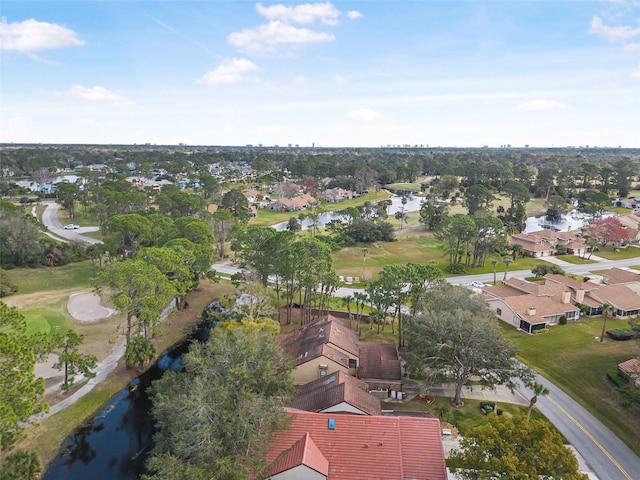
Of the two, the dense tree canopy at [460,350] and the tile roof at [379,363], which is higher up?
the dense tree canopy at [460,350]

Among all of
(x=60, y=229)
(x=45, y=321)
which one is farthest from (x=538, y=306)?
(x=60, y=229)

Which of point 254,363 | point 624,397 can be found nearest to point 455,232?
point 624,397

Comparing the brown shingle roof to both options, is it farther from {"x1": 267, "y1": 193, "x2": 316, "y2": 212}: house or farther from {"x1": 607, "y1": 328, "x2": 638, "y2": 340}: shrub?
{"x1": 267, "y1": 193, "x2": 316, "y2": 212}: house

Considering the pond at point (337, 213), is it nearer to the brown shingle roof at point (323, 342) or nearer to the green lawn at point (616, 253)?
the green lawn at point (616, 253)

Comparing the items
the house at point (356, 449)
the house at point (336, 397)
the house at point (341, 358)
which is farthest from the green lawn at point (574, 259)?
the house at point (356, 449)

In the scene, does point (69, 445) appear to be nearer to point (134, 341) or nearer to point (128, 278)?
point (134, 341)

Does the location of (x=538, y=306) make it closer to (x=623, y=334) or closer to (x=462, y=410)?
(x=623, y=334)
